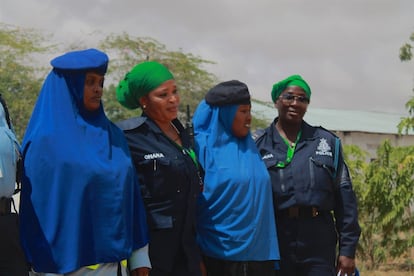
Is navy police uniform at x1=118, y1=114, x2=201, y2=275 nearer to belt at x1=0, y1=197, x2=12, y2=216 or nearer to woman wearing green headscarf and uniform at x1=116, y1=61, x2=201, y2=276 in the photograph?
woman wearing green headscarf and uniform at x1=116, y1=61, x2=201, y2=276

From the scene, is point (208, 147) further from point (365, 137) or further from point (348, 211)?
point (365, 137)

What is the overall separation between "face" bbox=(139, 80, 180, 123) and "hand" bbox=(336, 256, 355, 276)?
151 cm

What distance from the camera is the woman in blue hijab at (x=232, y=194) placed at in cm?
376

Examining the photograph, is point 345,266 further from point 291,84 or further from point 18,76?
point 18,76

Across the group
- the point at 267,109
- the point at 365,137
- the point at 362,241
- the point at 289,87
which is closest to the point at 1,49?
the point at 267,109

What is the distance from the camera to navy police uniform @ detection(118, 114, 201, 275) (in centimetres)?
342

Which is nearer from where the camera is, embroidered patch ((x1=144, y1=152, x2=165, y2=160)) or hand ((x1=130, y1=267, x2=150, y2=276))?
hand ((x1=130, y1=267, x2=150, y2=276))

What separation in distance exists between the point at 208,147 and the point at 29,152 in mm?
1216

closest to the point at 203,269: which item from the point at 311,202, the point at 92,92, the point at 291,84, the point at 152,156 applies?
the point at 152,156

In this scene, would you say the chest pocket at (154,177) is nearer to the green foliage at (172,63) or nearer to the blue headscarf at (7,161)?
the blue headscarf at (7,161)

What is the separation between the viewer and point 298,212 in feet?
13.7

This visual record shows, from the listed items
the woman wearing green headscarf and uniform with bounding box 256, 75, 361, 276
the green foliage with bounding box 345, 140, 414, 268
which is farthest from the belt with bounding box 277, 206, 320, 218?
the green foliage with bounding box 345, 140, 414, 268

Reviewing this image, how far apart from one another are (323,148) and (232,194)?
0.84m

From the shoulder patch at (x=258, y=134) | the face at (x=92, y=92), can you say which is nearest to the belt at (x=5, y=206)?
the face at (x=92, y=92)
